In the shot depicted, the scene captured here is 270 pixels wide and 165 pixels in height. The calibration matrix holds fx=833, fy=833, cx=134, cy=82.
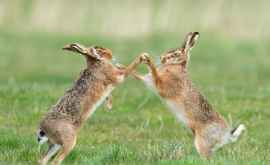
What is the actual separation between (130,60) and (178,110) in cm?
950

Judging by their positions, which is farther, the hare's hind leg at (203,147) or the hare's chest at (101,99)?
the hare's hind leg at (203,147)

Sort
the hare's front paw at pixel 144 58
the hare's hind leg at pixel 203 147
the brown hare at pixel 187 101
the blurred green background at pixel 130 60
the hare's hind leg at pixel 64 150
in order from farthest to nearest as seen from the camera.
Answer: the blurred green background at pixel 130 60, the hare's front paw at pixel 144 58, the brown hare at pixel 187 101, the hare's hind leg at pixel 203 147, the hare's hind leg at pixel 64 150

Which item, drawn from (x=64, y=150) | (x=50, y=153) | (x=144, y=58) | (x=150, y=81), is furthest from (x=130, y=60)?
(x=64, y=150)

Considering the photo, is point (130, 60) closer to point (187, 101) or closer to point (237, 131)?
point (187, 101)

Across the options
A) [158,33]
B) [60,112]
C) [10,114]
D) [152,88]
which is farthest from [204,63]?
[60,112]

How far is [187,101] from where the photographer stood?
8.41 metres

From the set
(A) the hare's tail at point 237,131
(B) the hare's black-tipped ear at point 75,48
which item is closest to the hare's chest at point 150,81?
(B) the hare's black-tipped ear at point 75,48

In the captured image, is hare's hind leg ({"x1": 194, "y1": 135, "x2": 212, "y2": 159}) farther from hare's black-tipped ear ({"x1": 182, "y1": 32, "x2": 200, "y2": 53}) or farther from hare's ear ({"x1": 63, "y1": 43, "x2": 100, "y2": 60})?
hare's ear ({"x1": 63, "y1": 43, "x2": 100, "y2": 60})

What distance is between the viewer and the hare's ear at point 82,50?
808cm

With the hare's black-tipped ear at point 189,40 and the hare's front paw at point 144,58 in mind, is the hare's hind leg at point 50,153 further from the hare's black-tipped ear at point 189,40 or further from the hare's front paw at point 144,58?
the hare's black-tipped ear at point 189,40

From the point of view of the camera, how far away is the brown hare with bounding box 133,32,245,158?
8.14 meters

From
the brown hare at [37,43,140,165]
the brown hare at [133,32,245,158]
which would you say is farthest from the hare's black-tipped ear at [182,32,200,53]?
the brown hare at [37,43,140,165]

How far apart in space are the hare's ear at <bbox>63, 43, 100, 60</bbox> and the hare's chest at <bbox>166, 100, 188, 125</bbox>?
2.89ft

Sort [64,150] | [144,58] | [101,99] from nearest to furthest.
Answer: [64,150] < [101,99] < [144,58]
